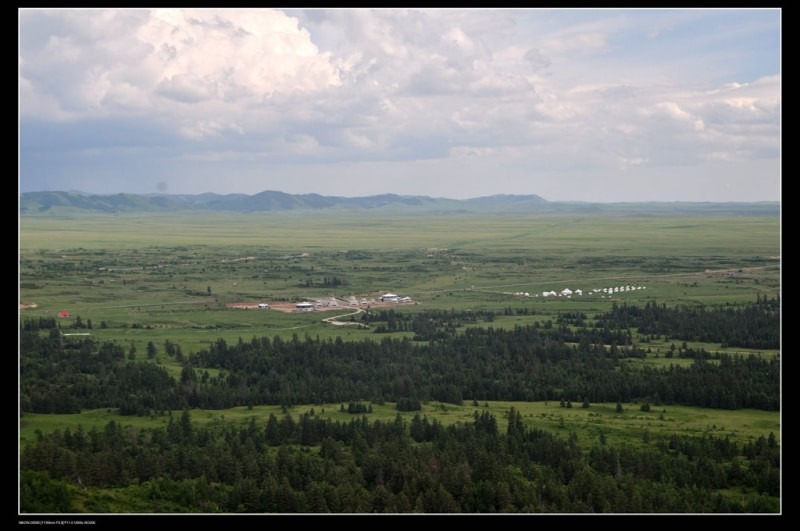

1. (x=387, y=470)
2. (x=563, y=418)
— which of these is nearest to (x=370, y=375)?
(x=563, y=418)

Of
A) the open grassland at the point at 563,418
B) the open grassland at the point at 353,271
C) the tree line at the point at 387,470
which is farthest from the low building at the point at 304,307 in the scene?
the tree line at the point at 387,470

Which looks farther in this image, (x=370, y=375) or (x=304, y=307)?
(x=304, y=307)

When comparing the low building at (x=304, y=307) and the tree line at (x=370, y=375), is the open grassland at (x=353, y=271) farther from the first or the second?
the tree line at (x=370, y=375)

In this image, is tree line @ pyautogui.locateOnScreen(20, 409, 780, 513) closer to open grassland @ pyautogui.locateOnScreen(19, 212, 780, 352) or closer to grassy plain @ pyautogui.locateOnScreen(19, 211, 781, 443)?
grassy plain @ pyautogui.locateOnScreen(19, 211, 781, 443)

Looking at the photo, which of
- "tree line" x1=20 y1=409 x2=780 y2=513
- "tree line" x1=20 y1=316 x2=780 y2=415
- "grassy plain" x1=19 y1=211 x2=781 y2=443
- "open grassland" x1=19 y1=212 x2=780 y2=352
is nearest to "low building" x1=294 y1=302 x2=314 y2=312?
"grassy plain" x1=19 y1=211 x2=781 y2=443

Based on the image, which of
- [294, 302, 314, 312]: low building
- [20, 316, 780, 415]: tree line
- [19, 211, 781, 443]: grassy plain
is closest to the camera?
[19, 211, 781, 443]: grassy plain

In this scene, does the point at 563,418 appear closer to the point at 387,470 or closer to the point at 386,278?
the point at 387,470
